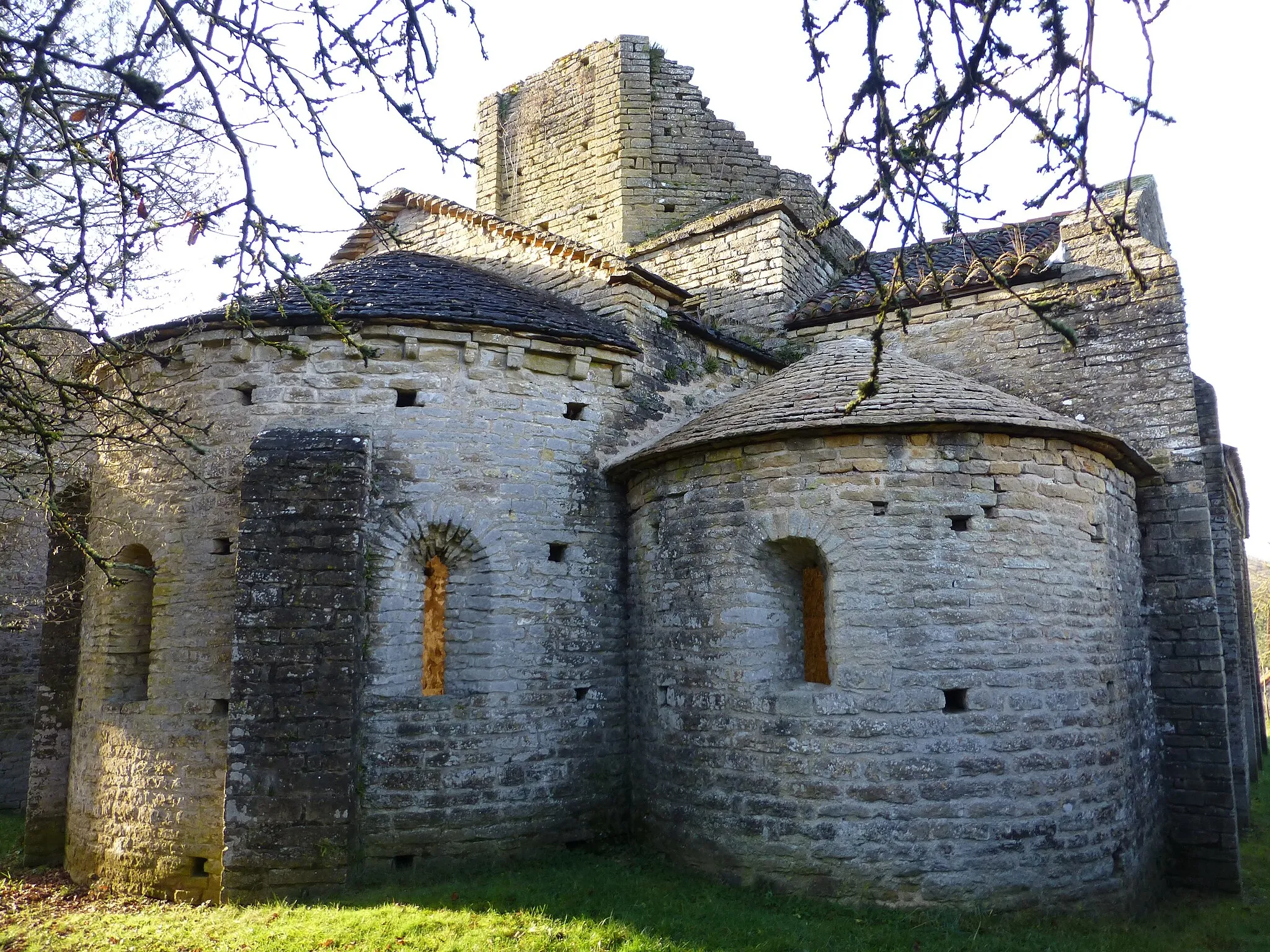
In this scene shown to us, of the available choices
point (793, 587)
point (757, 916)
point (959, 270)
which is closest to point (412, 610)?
point (793, 587)

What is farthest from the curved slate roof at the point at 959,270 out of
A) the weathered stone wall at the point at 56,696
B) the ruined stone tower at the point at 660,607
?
the weathered stone wall at the point at 56,696

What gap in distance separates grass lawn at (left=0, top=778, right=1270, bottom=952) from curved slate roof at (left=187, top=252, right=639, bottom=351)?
14.9 ft

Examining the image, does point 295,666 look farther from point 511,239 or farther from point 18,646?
point 18,646

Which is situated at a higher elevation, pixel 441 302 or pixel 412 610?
pixel 441 302

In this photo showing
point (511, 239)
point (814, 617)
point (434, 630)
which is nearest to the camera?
point (814, 617)

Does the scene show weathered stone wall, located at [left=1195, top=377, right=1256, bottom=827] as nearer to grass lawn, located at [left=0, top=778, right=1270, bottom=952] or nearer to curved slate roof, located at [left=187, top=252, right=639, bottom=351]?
grass lawn, located at [left=0, top=778, right=1270, bottom=952]

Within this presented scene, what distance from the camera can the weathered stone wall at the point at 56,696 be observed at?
330 inches

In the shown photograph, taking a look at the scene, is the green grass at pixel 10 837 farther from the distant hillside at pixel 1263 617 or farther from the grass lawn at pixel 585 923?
the distant hillside at pixel 1263 617

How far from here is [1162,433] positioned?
8219 millimetres

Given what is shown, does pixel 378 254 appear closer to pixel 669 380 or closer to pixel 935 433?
pixel 669 380

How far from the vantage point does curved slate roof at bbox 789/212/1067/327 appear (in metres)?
9.15

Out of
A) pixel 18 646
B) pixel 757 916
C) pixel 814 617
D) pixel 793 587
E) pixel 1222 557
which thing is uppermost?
pixel 1222 557

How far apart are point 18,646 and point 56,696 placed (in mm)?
3830

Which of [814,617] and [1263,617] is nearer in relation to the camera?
[814,617]
